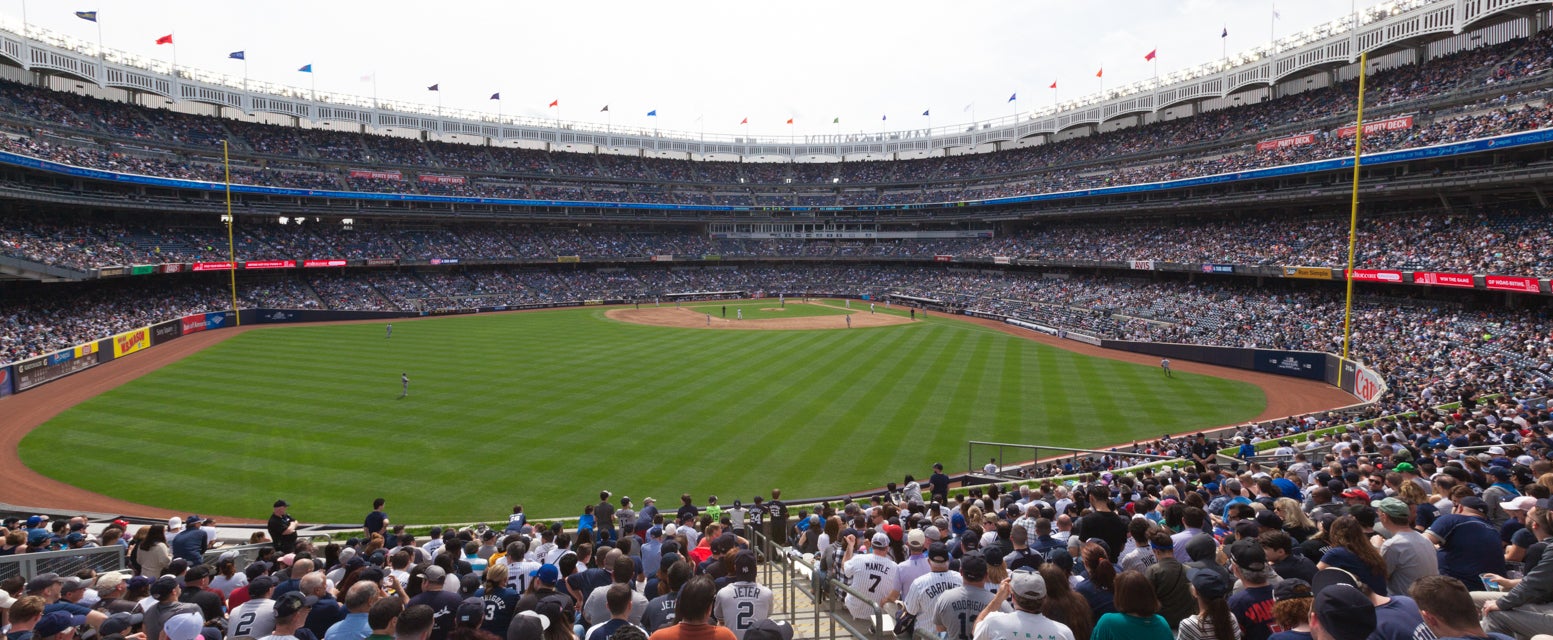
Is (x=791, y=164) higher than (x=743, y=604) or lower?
higher

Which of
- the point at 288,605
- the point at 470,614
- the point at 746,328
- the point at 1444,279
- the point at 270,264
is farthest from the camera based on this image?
the point at 270,264

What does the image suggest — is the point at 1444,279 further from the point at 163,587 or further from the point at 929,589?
the point at 163,587

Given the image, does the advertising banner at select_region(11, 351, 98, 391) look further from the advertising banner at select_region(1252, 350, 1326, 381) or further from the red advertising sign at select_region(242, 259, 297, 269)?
the advertising banner at select_region(1252, 350, 1326, 381)

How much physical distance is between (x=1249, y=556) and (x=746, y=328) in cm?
4990

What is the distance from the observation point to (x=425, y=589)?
645 centimetres

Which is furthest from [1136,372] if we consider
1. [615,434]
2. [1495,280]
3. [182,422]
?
[182,422]

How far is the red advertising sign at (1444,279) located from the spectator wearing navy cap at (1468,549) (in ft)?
121

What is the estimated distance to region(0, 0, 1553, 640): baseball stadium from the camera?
1195cm

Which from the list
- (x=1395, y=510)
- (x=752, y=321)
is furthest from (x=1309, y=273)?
(x=1395, y=510)

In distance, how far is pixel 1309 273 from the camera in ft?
136

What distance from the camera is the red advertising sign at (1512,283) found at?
2990cm

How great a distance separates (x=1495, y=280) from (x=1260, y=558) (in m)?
39.5

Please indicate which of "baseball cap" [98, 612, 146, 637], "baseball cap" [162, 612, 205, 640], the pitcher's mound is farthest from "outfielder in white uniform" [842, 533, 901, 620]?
the pitcher's mound

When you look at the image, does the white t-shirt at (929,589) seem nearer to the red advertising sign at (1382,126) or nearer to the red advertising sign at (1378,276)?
the red advertising sign at (1378,276)
